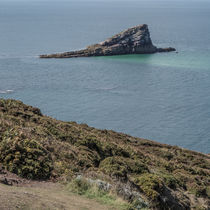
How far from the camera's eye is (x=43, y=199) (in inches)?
555

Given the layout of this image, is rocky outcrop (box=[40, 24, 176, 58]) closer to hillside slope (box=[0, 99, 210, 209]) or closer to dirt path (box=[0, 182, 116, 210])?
hillside slope (box=[0, 99, 210, 209])

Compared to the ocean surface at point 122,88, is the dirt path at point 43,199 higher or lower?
higher

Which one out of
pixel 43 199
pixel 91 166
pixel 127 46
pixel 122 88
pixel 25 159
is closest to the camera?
pixel 43 199

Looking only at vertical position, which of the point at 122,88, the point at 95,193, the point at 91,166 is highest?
the point at 95,193

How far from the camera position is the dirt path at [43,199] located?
12.9 metres

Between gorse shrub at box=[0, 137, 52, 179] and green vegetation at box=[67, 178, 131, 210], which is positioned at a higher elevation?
gorse shrub at box=[0, 137, 52, 179]

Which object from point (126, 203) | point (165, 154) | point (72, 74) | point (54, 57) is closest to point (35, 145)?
point (126, 203)

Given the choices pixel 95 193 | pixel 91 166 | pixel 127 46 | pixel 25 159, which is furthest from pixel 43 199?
pixel 127 46

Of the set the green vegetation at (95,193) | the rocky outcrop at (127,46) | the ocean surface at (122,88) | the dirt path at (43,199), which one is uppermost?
the rocky outcrop at (127,46)

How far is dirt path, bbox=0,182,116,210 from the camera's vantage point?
12927 mm

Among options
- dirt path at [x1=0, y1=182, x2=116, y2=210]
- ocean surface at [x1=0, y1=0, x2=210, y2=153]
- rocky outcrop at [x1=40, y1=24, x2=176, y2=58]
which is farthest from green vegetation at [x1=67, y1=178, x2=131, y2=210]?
rocky outcrop at [x1=40, y1=24, x2=176, y2=58]

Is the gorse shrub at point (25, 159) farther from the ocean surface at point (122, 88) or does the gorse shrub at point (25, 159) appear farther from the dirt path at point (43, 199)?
the ocean surface at point (122, 88)

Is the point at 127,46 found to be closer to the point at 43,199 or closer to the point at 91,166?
the point at 91,166

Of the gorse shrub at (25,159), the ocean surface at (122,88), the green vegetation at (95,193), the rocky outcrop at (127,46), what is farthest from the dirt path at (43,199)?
the rocky outcrop at (127,46)
